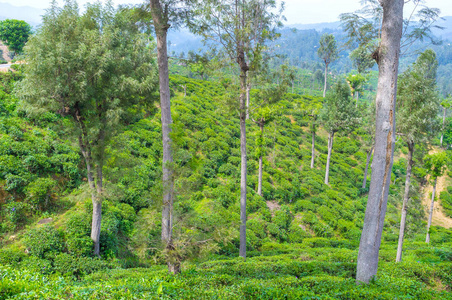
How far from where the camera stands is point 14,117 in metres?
13.4

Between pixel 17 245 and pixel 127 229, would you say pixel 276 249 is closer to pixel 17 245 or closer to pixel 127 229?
pixel 127 229

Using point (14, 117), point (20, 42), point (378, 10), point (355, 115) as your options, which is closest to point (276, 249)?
point (378, 10)

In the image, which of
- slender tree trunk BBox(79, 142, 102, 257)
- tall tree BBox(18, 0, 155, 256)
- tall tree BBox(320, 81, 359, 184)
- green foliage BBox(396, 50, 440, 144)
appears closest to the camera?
tall tree BBox(18, 0, 155, 256)

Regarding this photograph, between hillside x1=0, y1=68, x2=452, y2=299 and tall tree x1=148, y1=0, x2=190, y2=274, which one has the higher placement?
tall tree x1=148, y1=0, x2=190, y2=274

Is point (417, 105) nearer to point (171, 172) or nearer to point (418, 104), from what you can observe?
point (418, 104)

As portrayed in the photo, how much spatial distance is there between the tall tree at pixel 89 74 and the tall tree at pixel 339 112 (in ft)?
62.4

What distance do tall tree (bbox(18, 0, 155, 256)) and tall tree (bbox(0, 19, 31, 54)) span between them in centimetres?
3104

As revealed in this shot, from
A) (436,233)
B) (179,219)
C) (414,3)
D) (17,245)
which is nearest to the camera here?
(414,3)

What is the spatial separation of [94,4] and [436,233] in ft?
92.3

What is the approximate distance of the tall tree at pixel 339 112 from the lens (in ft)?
77.5

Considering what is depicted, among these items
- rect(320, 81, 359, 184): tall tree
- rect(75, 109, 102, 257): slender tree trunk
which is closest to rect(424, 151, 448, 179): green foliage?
rect(320, 81, 359, 184): tall tree

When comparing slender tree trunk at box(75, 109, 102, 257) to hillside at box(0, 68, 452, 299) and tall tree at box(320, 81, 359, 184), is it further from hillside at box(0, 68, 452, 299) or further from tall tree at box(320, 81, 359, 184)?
tall tree at box(320, 81, 359, 184)

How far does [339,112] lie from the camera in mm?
23734

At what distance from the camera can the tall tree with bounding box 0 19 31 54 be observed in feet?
103
